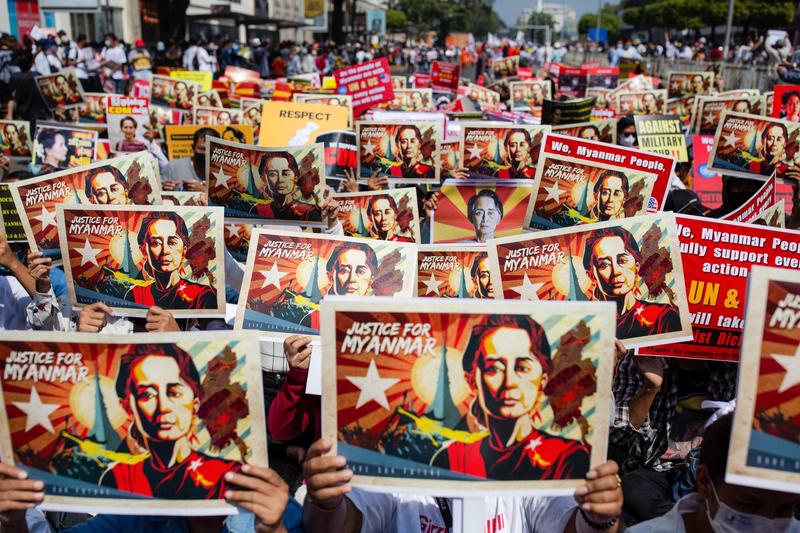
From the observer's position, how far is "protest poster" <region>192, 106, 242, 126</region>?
345 inches

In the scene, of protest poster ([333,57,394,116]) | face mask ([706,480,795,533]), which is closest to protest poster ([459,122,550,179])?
face mask ([706,480,795,533])

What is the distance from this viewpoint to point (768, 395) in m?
1.82

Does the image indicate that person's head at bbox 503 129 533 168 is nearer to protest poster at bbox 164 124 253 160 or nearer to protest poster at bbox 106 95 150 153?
protest poster at bbox 164 124 253 160

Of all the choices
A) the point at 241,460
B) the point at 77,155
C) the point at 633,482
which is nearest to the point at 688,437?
the point at 633,482

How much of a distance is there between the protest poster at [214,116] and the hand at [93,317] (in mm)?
5865

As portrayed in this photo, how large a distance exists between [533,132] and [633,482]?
3.46 metres

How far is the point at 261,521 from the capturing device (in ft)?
6.45

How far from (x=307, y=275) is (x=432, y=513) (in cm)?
111

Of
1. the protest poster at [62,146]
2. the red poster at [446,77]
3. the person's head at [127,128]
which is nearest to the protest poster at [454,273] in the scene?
the protest poster at [62,146]

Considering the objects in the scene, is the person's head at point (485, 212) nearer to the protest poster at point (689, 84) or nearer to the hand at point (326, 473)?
the hand at point (326, 473)

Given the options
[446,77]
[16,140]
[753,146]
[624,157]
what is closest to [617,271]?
[624,157]

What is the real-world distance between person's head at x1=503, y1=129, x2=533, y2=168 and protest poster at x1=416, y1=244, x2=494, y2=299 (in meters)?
2.67

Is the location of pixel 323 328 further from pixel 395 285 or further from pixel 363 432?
pixel 395 285

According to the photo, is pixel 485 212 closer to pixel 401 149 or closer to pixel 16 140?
pixel 401 149
